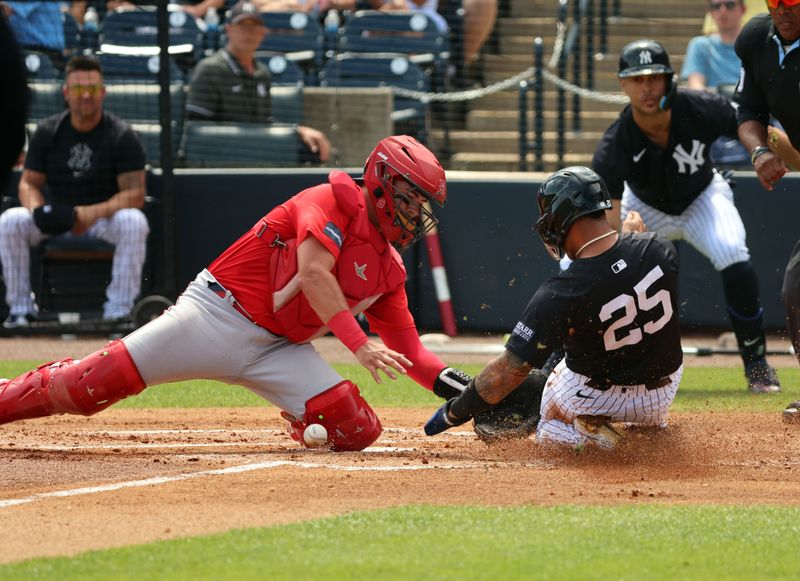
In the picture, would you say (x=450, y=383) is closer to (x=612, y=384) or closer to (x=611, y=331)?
(x=612, y=384)

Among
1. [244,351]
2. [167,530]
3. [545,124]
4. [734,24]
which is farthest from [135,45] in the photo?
[167,530]

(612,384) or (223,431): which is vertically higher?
(612,384)

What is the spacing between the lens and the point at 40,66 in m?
12.2

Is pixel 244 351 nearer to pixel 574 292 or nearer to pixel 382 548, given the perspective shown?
pixel 574 292

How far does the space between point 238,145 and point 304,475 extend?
691cm

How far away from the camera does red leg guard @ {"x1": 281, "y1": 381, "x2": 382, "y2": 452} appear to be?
5.98 m

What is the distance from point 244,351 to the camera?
19.8ft

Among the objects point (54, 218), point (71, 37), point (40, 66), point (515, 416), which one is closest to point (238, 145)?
point (54, 218)

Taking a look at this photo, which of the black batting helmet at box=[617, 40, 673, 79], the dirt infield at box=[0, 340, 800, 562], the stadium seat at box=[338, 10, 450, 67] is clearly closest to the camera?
the dirt infield at box=[0, 340, 800, 562]

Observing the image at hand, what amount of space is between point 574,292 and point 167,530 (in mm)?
1988

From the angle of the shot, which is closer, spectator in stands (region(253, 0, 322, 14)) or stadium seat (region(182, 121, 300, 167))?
stadium seat (region(182, 121, 300, 167))

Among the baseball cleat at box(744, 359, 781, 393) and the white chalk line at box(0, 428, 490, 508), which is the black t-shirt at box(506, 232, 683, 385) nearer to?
the white chalk line at box(0, 428, 490, 508)

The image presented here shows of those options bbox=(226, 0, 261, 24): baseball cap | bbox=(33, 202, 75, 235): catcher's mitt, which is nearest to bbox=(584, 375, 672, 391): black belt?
bbox=(33, 202, 75, 235): catcher's mitt

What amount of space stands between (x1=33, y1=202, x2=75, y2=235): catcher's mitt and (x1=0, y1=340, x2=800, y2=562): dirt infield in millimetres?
3789
